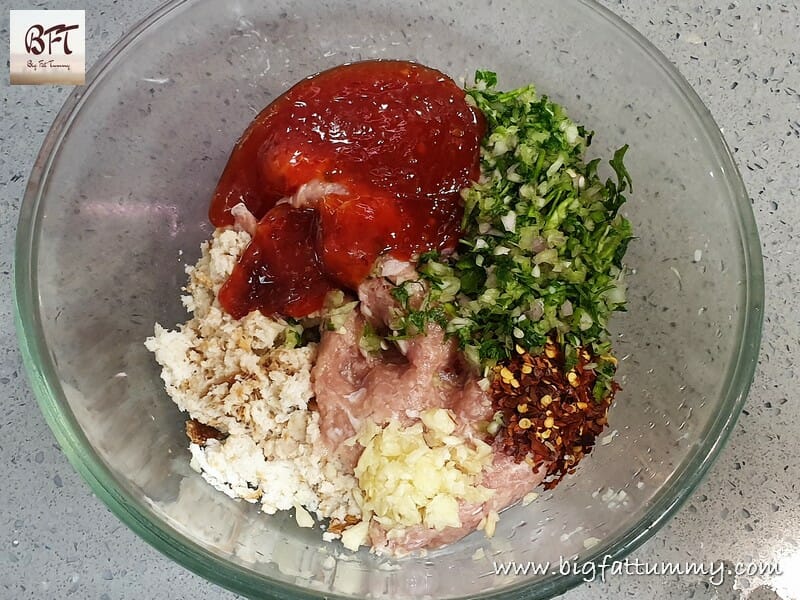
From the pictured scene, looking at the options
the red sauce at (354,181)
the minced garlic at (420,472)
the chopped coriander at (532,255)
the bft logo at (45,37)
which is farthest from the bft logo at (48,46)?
the minced garlic at (420,472)

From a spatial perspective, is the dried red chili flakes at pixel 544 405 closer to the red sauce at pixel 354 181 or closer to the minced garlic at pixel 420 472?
the minced garlic at pixel 420 472

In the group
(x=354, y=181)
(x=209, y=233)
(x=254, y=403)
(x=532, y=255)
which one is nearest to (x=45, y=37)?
(x=209, y=233)

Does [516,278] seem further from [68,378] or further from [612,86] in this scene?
[68,378]

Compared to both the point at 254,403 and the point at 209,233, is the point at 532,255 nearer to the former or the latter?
the point at 254,403

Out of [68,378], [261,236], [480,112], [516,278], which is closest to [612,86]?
[480,112]

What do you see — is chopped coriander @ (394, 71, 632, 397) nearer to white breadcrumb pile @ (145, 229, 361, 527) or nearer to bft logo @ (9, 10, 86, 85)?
white breadcrumb pile @ (145, 229, 361, 527)
